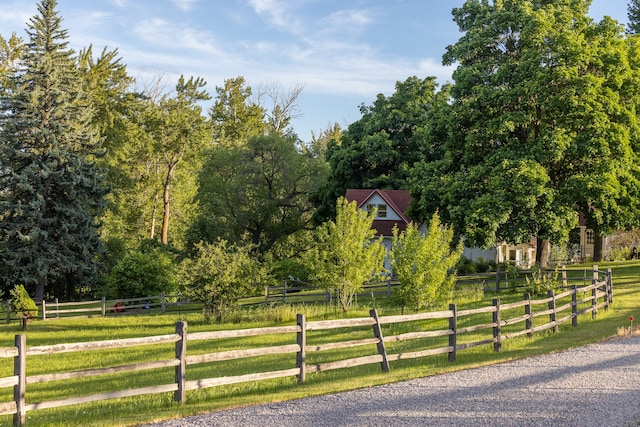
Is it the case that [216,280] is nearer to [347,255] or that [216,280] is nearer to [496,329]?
[347,255]

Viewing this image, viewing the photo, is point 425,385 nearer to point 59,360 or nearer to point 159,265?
point 59,360

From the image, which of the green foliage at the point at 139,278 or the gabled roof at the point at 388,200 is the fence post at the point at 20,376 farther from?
the gabled roof at the point at 388,200

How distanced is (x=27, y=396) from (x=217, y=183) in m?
42.5

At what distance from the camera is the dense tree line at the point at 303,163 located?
32000 mm

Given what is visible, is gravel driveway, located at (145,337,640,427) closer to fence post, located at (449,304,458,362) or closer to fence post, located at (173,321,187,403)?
fence post, located at (173,321,187,403)

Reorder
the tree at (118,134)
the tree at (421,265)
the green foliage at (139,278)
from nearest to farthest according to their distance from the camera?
1. the tree at (421,265)
2. the green foliage at (139,278)
3. the tree at (118,134)

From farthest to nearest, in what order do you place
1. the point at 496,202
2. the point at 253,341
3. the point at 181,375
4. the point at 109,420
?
the point at 496,202
the point at 253,341
the point at 181,375
the point at 109,420

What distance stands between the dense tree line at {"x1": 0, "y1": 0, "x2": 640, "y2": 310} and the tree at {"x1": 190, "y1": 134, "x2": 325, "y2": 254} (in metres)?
0.14

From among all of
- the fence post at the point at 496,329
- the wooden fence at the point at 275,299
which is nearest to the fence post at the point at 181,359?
the fence post at the point at 496,329

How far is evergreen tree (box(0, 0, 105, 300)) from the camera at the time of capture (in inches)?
1746

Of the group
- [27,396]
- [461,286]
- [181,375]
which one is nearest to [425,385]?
[181,375]

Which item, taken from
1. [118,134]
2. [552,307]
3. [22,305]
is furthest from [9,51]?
[552,307]

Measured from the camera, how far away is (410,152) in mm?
51844

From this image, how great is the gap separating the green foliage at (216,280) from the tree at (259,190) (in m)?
22.7
